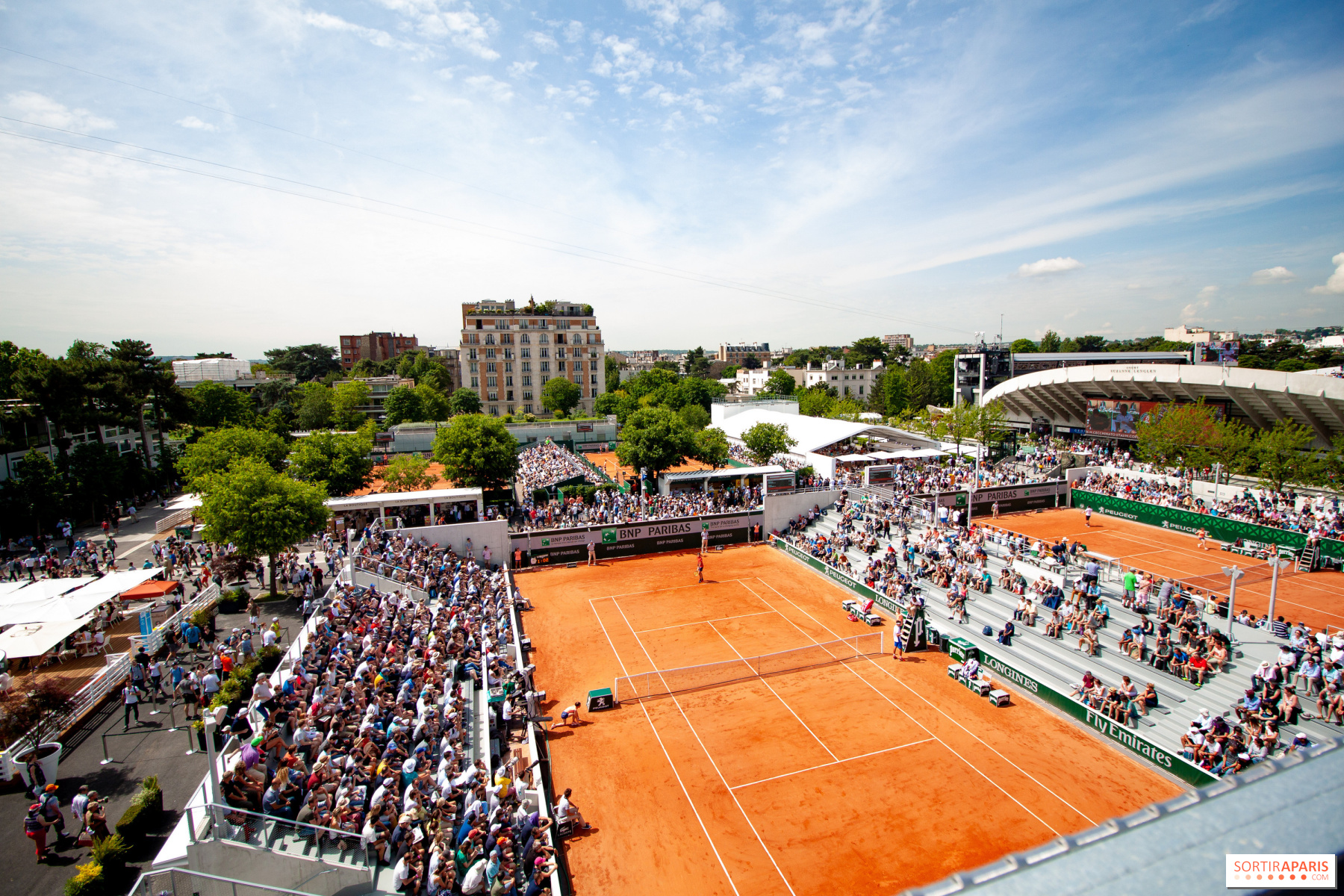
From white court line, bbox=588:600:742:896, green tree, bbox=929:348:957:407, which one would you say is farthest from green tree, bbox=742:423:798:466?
green tree, bbox=929:348:957:407

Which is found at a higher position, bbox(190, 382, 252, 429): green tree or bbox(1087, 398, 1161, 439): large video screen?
bbox(190, 382, 252, 429): green tree

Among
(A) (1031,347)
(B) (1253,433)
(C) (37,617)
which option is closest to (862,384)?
(A) (1031,347)

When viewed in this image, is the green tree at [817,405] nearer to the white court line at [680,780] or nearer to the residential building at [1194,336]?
the white court line at [680,780]

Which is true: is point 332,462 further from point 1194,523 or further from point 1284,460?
point 1284,460

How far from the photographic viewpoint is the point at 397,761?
12211 mm

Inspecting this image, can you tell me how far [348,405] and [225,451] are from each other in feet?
156

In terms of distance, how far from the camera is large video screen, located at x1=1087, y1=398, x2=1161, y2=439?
48469 millimetres

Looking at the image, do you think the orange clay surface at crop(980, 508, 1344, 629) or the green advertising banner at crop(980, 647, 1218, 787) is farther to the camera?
the orange clay surface at crop(980, 508, 1344, 629)

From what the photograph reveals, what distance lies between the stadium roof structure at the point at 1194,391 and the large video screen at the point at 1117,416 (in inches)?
22.2

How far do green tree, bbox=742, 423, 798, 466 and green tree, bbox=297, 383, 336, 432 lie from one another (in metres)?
50.7

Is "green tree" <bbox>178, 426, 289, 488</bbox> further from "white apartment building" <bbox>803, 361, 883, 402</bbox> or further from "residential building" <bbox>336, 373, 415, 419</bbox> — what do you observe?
"white apartment building" <bbox>803, 361, 883, 402</bbox>

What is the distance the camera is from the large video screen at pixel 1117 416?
48.5m

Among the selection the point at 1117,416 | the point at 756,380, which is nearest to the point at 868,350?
the point at 756,380

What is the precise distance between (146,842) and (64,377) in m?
36.0
